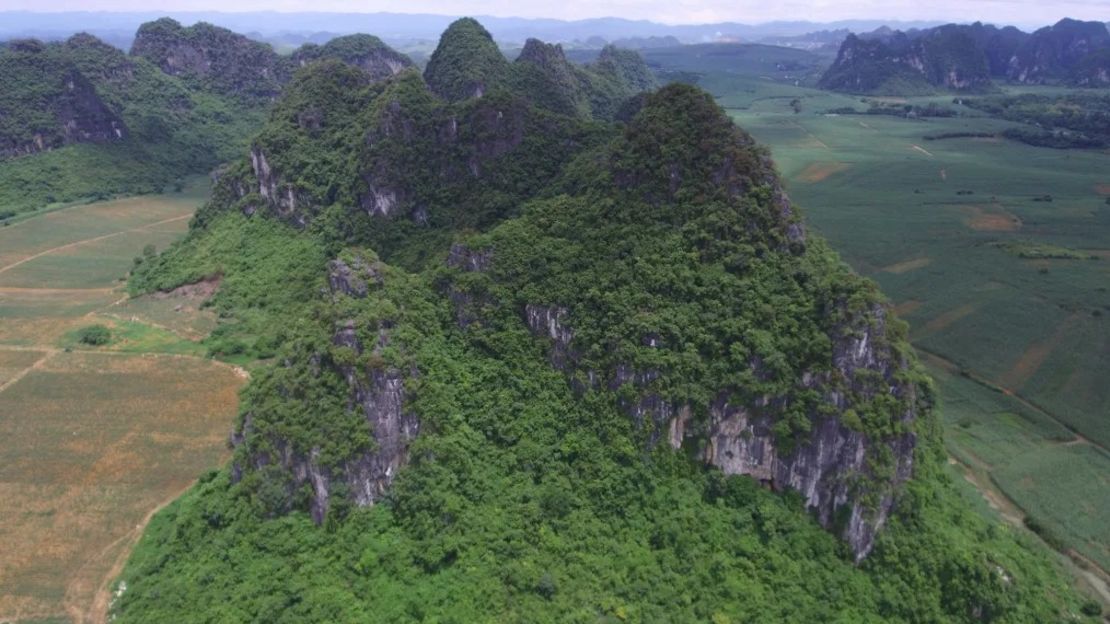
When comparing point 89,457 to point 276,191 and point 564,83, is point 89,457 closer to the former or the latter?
point 276,191

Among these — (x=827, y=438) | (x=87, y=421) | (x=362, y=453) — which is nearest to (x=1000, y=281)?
(x=827, y=438)

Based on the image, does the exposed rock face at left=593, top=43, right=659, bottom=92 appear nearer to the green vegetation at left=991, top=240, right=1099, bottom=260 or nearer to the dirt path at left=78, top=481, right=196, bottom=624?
the green vegetation at left=991, top=240, right=1099, bottom=260

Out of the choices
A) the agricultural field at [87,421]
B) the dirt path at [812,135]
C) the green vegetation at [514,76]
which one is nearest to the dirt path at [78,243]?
the agricultural field at [87,421]

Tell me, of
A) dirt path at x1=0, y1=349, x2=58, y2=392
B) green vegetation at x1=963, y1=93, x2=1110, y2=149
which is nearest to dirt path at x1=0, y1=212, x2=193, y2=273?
dirt path at x1=0, y1=349, x2=58, y2=392

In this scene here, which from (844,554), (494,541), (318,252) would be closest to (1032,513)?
(844,554)

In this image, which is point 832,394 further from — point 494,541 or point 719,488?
point 494,541

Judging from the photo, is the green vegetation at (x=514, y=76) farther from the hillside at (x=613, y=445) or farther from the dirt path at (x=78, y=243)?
the hillside at (x=613, y=445)

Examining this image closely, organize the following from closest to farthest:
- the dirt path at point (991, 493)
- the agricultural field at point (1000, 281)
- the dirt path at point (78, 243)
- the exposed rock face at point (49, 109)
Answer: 1. the dirt path at point (991, 493)
2. the agricultural field at point (1000, 281)
3. the dirt path at point (78, 243)
4. the exposed rock face at point (49, 109)
